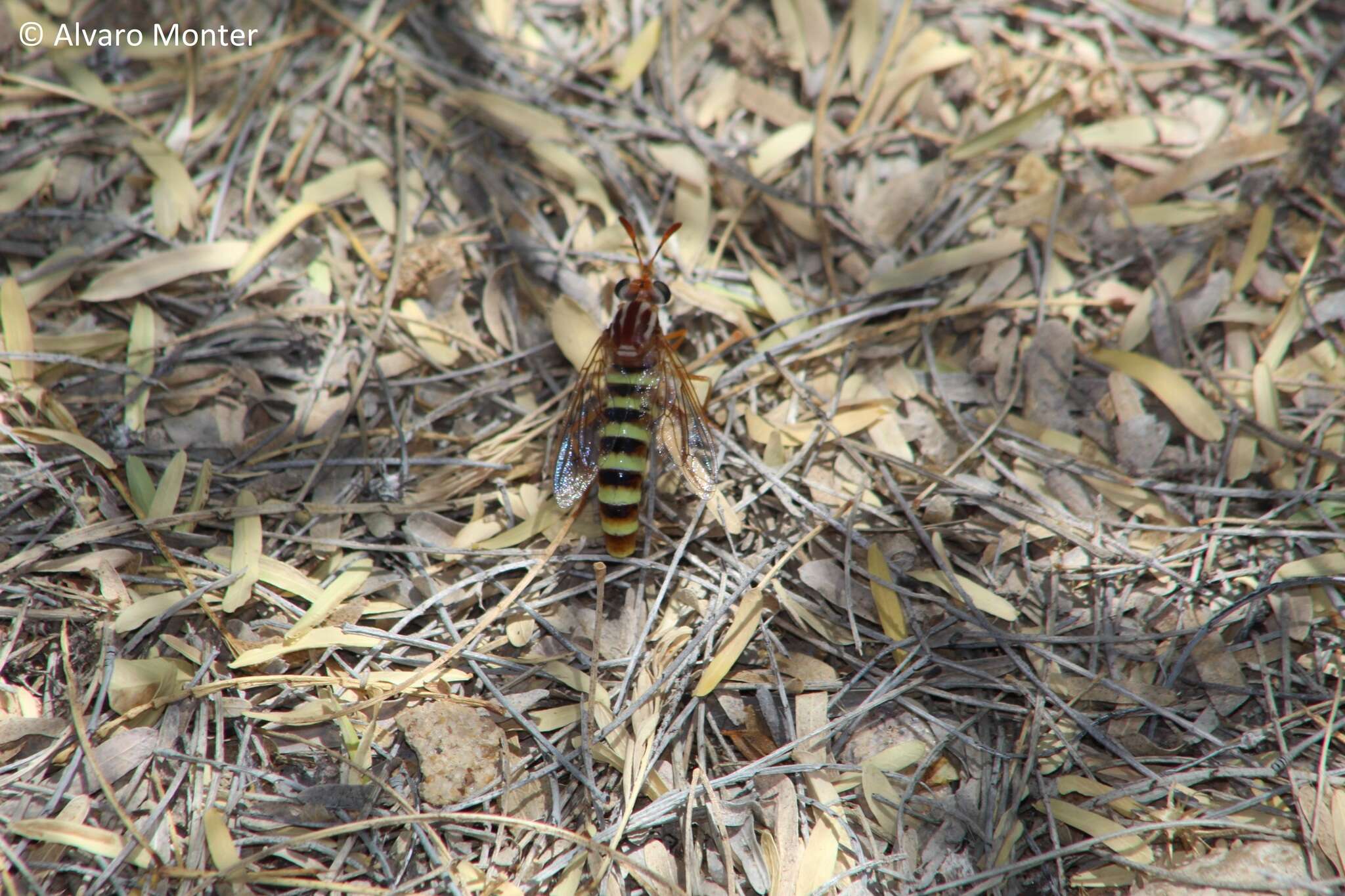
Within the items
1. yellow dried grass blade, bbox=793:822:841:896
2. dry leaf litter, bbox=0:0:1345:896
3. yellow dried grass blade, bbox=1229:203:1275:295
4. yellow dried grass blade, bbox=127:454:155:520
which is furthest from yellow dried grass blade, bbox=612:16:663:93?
yellow dried grass blade, bbox=793:822:841:896

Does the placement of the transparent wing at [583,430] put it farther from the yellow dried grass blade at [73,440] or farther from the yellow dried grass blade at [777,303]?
the yellow dried grass blade at [73,440]

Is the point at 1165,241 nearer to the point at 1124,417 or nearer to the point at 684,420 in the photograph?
the point at 1124,417

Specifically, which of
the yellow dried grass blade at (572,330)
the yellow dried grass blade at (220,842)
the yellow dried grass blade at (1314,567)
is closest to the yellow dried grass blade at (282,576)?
the yellow dried grass blade at (220,842)

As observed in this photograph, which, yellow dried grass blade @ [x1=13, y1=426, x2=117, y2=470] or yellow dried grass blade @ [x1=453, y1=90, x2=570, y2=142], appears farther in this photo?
yellow dried grass blade @ [x1=453, y1=90, x2=570, y2=142]

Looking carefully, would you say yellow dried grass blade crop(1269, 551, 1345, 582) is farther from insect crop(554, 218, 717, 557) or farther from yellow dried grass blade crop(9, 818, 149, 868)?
yellow dried grass blade crop(9, 818, 149, 868)

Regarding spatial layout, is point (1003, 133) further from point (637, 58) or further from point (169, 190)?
point (169, 190)
